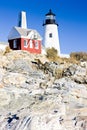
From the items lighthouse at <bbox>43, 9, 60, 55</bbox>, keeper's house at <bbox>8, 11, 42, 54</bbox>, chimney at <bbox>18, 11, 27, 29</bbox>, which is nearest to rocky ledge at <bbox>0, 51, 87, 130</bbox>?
keeper's house at <bbox>8, 11, 42, 54</bbox>

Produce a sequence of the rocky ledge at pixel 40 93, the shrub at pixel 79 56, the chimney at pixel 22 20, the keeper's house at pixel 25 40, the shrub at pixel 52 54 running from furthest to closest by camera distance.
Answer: the chimney at pixel 22 20
the shrub at pixel 79 56
the keeper's house at pixel 25 40
the shrub at pixel 52 54
the rocky ledge at pixel 40 93

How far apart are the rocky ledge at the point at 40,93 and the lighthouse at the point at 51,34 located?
5.23 metres

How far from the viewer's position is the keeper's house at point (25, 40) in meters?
40.3

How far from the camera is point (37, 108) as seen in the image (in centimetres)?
2405

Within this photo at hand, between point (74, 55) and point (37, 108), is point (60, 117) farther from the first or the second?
point (74, 55)

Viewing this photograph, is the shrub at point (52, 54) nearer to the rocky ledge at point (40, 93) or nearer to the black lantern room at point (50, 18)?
the rocky ledge at point (40, 93)

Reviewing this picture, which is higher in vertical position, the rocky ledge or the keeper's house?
the keeper's house

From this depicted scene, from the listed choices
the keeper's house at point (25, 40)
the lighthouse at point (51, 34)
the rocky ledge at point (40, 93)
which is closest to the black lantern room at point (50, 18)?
the lighthouse at point (51, 34)

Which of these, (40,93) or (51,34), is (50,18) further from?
(40,93)

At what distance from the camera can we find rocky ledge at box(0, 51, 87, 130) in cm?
2206

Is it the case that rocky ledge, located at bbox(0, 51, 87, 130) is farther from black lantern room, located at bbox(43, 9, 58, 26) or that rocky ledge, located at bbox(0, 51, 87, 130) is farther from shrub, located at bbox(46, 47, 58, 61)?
black lantern room, located at bbox(43, 9, 58, 26)

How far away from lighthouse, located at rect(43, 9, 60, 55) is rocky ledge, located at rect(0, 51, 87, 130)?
17.1ft

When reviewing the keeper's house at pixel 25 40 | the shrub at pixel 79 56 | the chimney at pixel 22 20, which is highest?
the chimney at pixel 22 20

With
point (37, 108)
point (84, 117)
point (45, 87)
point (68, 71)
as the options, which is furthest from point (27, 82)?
point (84, 117)
